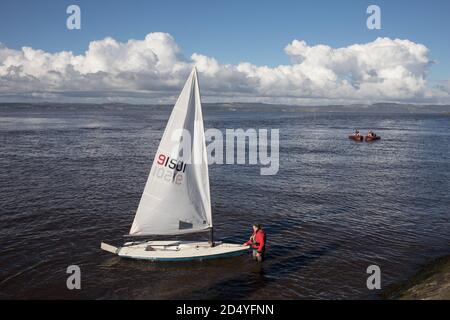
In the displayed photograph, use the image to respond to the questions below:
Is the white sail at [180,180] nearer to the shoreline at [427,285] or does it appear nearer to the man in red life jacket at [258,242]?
the man in red life jacket at [258,242]

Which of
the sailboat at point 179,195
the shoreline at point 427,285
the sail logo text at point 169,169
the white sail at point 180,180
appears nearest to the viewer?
the shoreline at point 427,285

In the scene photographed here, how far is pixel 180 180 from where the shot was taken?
802 inches

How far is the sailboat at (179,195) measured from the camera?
19516 millimetres

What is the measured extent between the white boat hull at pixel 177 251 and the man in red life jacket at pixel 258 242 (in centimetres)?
50

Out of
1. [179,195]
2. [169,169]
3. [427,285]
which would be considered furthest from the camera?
[179,195]

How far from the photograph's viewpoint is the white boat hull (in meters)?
20.3

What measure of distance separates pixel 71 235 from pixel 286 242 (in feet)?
47.6

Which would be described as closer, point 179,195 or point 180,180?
point 180,180

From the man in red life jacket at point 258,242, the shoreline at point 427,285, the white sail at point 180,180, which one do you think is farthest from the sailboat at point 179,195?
the shoreline at point 427,285

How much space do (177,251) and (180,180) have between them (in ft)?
13.2

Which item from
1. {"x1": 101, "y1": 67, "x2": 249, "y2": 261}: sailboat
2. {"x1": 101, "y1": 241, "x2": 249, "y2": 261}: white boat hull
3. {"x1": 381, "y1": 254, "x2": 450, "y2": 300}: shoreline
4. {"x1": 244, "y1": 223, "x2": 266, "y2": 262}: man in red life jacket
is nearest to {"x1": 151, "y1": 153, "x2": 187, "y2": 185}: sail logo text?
{"x1": 101, "y1": 67, "x2": 249, "y2": 261}: sailboat

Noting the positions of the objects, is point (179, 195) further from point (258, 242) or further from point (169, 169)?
point (258, 242)

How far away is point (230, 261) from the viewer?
69.6 ft

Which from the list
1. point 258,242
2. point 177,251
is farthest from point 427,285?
point 177,251
